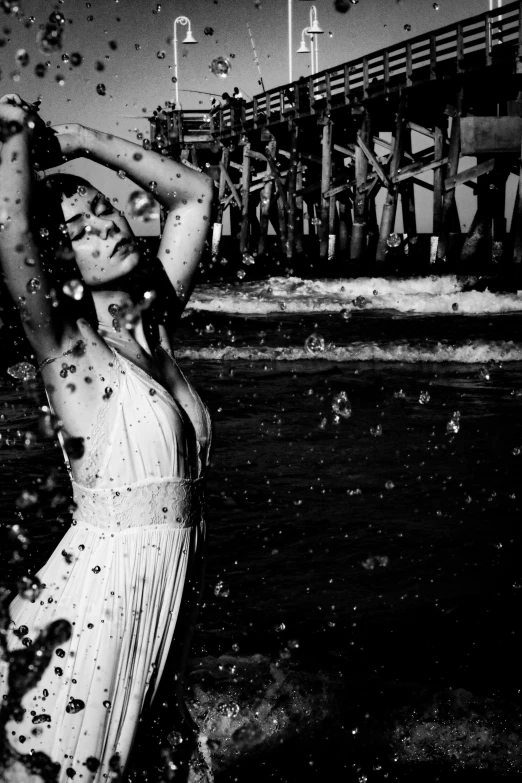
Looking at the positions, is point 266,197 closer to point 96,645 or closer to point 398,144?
point 398,144

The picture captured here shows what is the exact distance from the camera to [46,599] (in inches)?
79.9

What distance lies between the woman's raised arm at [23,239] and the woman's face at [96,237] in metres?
0.12

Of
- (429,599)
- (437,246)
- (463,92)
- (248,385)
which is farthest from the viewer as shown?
(437,246)

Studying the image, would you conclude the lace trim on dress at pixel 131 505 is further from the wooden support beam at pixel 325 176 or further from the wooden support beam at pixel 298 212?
the wooden support beam at pixel 298 212

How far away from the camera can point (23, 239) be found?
1900 mm

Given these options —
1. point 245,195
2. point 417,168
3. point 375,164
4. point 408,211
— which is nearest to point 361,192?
point 375,164

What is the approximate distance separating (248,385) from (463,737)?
24.1 ft

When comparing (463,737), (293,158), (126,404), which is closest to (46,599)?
(126,404)

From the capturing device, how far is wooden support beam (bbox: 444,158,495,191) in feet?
60.9

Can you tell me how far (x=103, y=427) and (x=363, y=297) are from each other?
68.3 feet

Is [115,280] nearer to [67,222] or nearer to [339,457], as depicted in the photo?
[67,222]

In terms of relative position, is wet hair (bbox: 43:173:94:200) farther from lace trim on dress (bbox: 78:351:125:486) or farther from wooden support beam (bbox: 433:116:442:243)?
wooden support beam (bbox: 433:116:442:243)

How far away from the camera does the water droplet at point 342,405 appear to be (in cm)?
859

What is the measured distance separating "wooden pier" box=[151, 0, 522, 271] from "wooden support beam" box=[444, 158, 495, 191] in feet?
0.08
